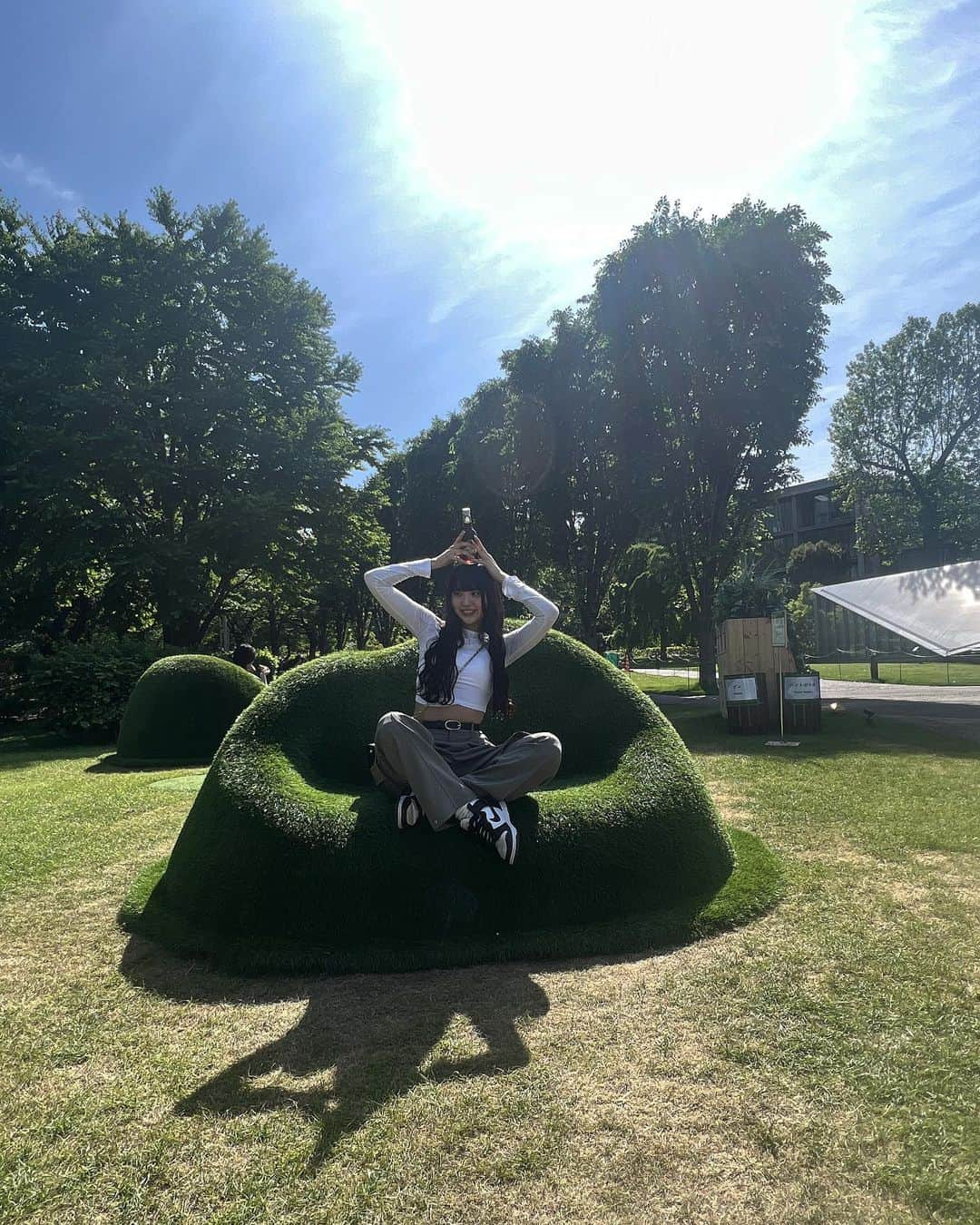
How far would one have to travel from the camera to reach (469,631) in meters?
4.09

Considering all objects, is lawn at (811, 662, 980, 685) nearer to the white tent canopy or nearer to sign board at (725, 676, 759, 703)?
the white tent canopy

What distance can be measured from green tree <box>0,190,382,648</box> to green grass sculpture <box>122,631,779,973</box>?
Answer: 15.7 meters

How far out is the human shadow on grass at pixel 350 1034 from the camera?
2432 millimetres

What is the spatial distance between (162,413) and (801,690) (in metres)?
17.5

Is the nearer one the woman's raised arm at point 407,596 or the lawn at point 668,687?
the woman's raised arm at point 407,596

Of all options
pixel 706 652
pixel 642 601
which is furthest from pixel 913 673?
pixel 642 601

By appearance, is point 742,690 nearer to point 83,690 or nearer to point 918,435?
point 83,690

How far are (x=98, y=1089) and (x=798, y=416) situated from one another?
19873 mm

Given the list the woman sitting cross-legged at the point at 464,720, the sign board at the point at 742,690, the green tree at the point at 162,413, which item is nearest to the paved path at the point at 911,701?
the sign board at the point at 742,690

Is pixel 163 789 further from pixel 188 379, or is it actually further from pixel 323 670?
pixel 188 379

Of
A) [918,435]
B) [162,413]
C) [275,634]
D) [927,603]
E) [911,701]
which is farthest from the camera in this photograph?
[275,634]

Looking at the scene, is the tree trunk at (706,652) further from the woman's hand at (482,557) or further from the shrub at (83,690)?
the woman's hand at (482,557)

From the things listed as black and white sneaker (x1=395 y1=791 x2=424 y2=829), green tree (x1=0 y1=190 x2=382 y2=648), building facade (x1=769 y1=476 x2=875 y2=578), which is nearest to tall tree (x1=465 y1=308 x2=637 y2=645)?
green tree (x1=0 y1=190 x2=382 y2=648)

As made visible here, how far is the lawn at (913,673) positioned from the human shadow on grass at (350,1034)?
23.3 m
